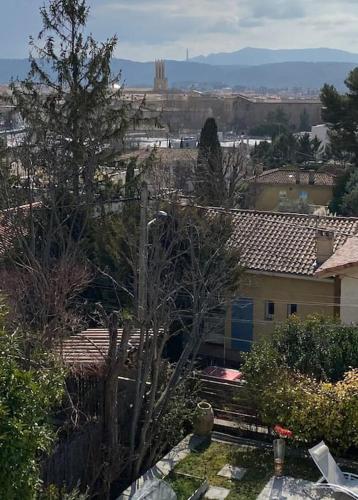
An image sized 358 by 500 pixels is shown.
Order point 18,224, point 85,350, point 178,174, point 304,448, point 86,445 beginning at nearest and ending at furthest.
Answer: point 86,445 → point 304,448 → point 85,350 → point 18,224 → point 178,174

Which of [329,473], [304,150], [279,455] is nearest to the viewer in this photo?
[329,473]

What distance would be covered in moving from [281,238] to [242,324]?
2.46 m

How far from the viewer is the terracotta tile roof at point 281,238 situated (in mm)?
17250

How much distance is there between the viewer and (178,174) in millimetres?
34500

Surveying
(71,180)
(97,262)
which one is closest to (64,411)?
(97,262)

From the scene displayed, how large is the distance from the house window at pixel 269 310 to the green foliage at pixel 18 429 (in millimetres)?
11710

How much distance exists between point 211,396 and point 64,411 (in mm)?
3271

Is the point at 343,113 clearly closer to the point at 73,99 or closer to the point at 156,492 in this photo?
the point at 73,99

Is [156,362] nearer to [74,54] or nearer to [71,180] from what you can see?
[71,180]

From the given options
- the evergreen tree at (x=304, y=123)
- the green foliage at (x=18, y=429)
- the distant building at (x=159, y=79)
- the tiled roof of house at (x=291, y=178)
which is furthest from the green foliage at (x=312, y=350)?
the distant building at (x=159, y=79)

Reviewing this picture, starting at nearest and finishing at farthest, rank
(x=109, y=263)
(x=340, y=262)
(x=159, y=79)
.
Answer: (x=340, y=262) < (x=109, y=263) < (x=159, y=79)

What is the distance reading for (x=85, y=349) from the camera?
12188mm

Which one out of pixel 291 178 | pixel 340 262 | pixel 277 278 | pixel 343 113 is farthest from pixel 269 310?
pixel 343 113

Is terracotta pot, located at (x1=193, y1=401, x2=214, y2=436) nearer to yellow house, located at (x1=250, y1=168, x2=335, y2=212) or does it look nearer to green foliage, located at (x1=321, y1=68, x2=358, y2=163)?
yellow house, located at (x1=250, y1=168, x2=335, y2=212)
